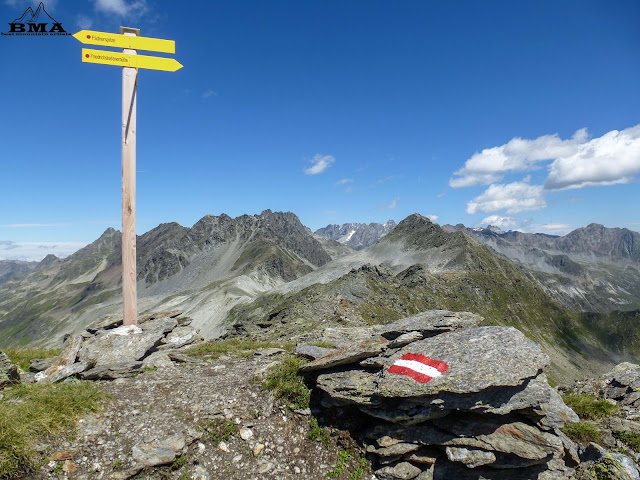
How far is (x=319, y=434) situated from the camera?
10570 mm

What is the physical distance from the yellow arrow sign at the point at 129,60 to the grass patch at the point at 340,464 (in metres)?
13.8

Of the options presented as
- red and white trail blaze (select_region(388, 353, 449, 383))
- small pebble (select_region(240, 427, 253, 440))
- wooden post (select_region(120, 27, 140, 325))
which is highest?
wooden post (select_region(120, 27, 140, 325))

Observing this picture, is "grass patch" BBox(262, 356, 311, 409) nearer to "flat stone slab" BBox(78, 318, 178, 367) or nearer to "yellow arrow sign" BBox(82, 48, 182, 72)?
"flat stone slab" BBox(78, 318, 178, 367)

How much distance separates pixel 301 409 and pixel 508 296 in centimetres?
16635

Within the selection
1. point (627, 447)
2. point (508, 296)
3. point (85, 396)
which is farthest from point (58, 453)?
point (508, 296)

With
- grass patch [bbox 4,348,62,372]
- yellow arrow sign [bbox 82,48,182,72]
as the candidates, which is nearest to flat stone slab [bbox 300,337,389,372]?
yellow arrow sign [bbox 82,48,182,72]

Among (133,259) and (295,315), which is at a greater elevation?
(133,259)

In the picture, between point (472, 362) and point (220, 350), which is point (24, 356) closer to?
point (220, 350)

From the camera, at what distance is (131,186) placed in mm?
13648

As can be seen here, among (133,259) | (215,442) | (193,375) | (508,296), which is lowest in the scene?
(508,296)

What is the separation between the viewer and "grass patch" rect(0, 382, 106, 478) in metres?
7.82

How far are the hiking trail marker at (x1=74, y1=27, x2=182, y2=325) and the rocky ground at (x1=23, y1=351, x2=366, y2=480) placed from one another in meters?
3.86

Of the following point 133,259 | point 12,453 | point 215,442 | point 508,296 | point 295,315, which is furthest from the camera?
point 508,296

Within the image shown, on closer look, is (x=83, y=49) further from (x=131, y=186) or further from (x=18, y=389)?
(x=18, y=389)
